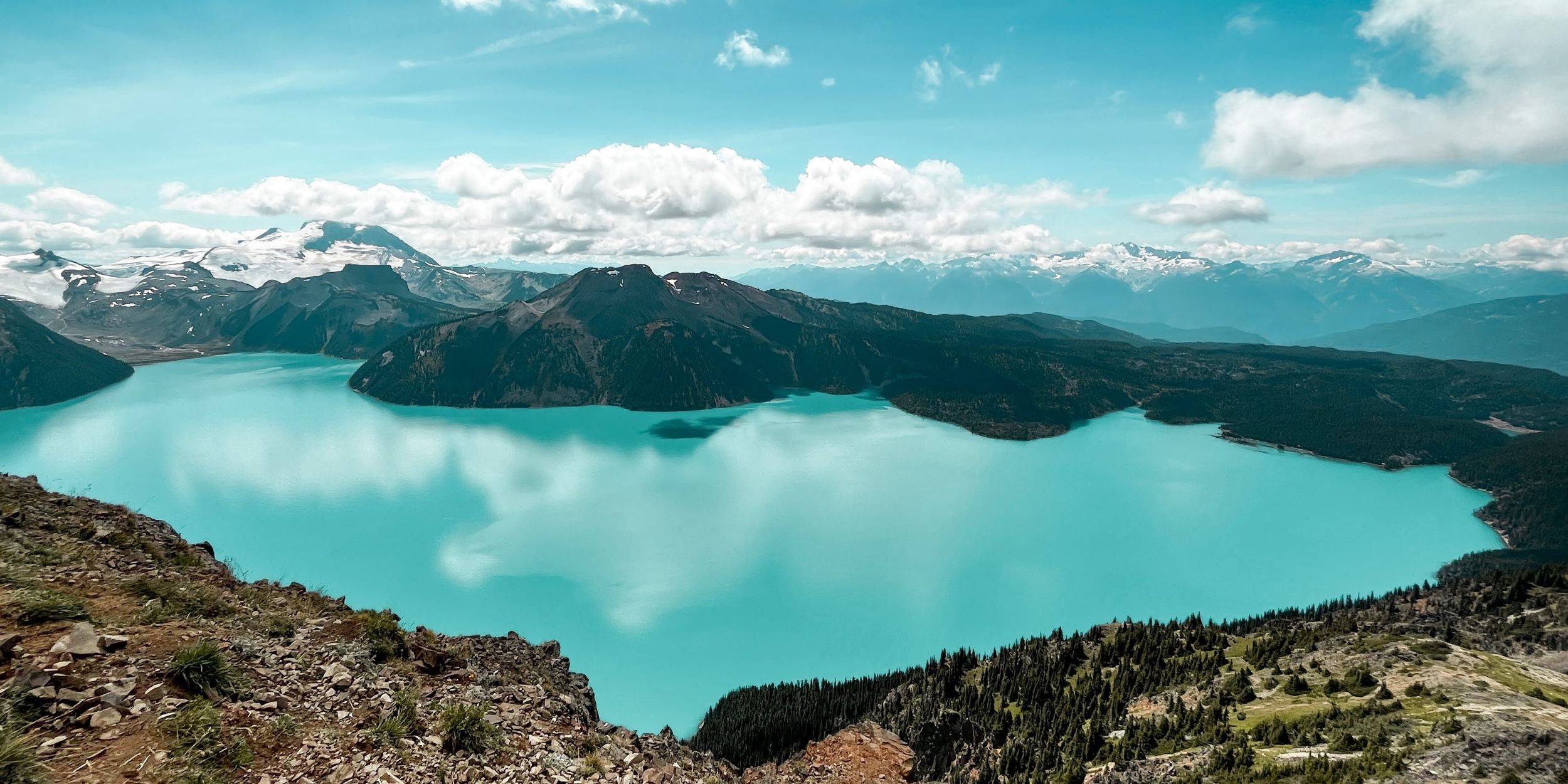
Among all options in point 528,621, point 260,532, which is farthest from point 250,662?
point 260,532

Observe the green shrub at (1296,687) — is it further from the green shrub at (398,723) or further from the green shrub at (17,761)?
the green shrub at (17,761)

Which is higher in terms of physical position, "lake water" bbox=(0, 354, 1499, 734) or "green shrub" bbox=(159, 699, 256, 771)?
"green shrub" bbox=(159, 699, 256, 771)

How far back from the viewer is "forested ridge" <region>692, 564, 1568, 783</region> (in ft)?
102

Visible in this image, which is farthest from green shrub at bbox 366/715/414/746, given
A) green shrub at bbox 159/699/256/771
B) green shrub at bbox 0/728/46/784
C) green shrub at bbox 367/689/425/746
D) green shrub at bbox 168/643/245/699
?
green shrub at bbox 0/728/46/784

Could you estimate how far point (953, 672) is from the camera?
197ft

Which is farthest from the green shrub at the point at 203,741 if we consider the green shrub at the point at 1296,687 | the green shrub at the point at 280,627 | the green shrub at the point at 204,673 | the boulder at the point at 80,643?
the green shrub at the point at 1296,687

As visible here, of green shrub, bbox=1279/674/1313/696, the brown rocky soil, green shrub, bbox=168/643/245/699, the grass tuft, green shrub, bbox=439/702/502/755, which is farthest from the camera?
green shrub, bbox=1279/674/1313/696

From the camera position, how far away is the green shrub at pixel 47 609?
11781 mm

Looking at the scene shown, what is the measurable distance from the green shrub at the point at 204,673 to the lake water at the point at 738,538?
49708 mm

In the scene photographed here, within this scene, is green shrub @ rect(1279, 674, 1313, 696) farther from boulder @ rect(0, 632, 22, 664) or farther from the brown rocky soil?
boulder @ rect(0, 632, 22, 664)

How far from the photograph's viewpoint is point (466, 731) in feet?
46.4

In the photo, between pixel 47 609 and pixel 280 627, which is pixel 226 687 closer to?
pixel 47 609

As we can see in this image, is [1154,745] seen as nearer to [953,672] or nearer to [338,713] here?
[953,672]

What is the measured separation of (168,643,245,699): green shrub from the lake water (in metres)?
49.7
